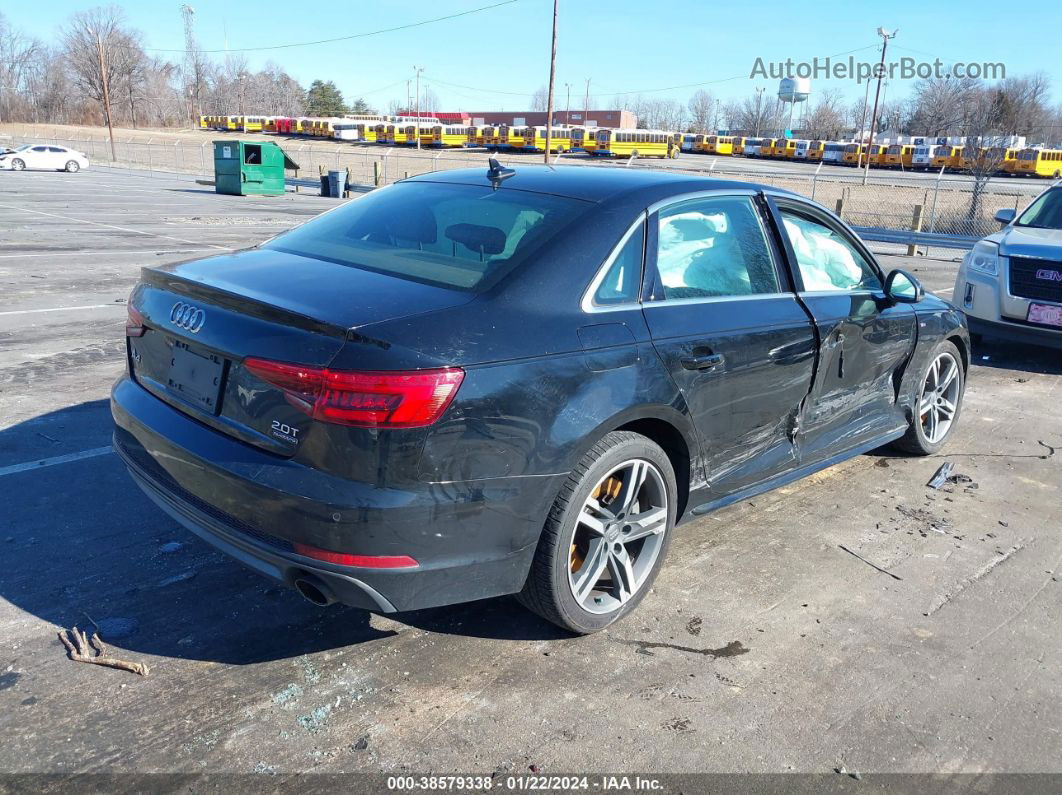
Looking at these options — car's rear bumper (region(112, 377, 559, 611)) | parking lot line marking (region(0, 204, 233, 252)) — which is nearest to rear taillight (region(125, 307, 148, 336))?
car's rear bumper (region(112, 377, 559, 611))

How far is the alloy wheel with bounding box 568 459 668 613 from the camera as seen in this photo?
3.26m

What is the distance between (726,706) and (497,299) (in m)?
1.60

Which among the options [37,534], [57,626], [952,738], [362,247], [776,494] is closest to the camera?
[952,738]

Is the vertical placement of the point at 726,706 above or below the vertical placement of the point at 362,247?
below

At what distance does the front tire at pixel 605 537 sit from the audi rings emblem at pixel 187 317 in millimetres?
1396

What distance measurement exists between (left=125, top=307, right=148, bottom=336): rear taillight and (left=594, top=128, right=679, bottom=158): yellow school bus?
5801cm

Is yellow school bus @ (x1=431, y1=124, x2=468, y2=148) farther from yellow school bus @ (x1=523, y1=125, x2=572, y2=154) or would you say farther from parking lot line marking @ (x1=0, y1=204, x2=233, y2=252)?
parking lot line marking @ (x1=0, y1=204, x2=233, y2=252)

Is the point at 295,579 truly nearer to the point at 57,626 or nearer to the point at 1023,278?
the point at 57,626

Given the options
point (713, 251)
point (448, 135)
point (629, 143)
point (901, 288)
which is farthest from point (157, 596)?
point (448, 135)

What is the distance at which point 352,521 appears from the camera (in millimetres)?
2605

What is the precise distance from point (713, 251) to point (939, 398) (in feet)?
9.12

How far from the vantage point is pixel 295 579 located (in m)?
2.73

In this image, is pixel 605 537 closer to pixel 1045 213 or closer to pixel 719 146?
pixel 1045 213

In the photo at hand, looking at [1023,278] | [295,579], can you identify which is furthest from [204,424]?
[1023,278]
